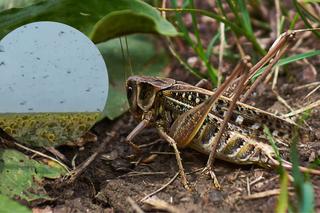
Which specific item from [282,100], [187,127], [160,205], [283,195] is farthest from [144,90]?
[283,195]

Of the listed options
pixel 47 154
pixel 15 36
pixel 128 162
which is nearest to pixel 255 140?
pixel 128 162

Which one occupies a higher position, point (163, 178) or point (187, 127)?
point (187, 127)

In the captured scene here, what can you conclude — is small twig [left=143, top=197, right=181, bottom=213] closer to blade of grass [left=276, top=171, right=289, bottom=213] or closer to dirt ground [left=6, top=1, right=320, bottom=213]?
dirt ground [left=6, top=1, right=320, bottom=213]

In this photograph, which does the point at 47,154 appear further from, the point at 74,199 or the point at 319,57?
the point at 319,57

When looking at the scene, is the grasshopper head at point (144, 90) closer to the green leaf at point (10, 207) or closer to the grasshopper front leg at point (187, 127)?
the grasshopper front leg at point (187, 127)

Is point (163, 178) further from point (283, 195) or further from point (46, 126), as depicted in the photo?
point (283, 195)

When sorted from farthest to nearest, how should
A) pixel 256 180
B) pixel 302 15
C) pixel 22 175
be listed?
1. pixel 302 15
2. pixel 22 175
3. pixel 256 180
